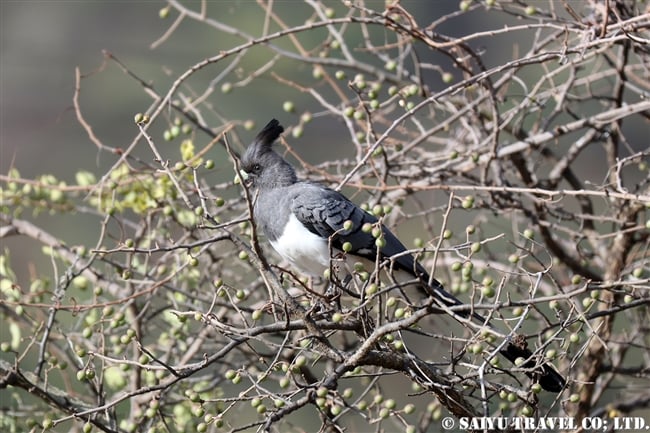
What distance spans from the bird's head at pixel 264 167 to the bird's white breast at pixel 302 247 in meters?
0.23

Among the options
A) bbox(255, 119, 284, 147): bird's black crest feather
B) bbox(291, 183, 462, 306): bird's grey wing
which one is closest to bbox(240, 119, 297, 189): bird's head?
bbox(255, 119, 284, 147): bird's black crest feather

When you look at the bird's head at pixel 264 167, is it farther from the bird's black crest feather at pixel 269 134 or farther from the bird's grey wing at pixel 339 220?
the bird's grey wing at pixel 339 220

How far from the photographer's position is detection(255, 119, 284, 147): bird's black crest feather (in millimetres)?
3340

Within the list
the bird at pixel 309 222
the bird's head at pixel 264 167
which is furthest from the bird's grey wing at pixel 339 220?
the bird's head at pixel 264 167

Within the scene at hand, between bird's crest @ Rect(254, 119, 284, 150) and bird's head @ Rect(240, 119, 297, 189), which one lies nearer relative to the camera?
bird's crest @ Rect(254, 119, 284, 150)

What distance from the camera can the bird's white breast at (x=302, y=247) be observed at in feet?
10.9

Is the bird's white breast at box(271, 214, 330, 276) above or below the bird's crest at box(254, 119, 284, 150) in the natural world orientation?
below

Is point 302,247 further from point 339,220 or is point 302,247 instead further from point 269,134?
point 269,134

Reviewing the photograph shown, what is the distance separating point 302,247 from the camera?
3.31m

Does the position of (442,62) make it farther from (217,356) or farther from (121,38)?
(217,356)

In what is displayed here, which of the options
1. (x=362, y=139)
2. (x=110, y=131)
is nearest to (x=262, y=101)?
(x=110, y=131)

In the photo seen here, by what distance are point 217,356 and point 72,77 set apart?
6818 mm

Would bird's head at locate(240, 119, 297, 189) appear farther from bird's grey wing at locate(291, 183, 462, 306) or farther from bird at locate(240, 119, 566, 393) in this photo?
bird's grey wing at locate(291, 183, 462, 306)

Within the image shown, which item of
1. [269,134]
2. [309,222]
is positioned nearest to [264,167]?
[269,134]
